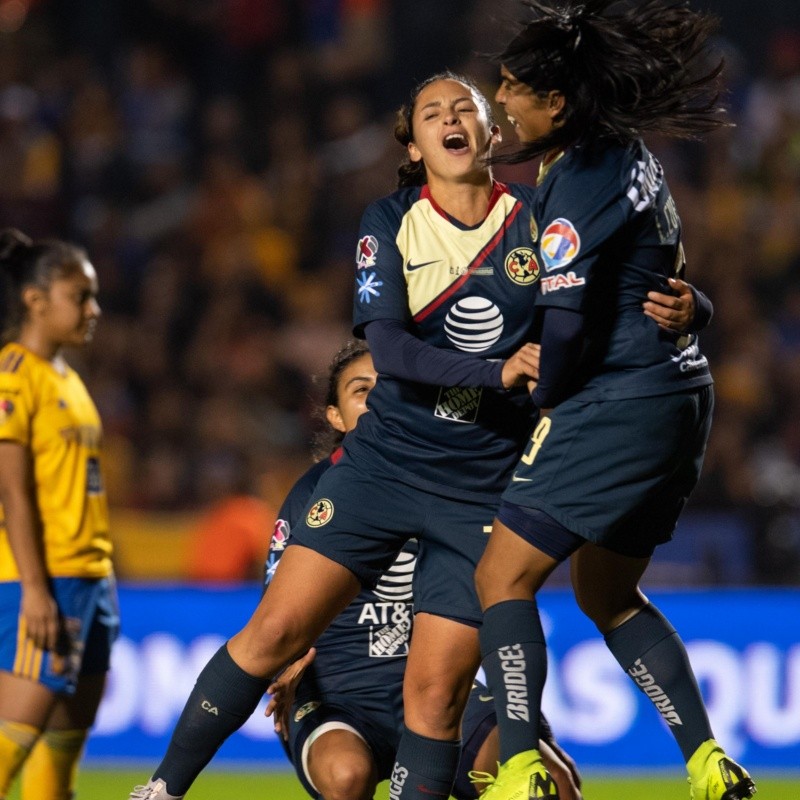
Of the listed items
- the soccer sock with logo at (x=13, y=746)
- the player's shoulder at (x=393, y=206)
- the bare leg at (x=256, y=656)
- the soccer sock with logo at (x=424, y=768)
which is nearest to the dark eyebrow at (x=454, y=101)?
the player's shoulder at (x=393, y=206)

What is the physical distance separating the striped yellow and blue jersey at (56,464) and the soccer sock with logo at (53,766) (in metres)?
0.54

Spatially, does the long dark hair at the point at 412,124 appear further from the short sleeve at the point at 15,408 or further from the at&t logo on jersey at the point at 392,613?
the short sleeve at the point at 15,408

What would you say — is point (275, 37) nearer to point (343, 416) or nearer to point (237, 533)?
point (237, 533)

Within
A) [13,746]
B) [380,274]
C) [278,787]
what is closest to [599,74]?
[380,274]

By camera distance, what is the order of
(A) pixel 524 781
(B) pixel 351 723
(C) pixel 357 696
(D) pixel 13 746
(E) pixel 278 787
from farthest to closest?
(E) pixel 278 787
(D) pixel 13 746
(C) pixel 357 696
(B) pixel 351 723
(A) pixel 524 781

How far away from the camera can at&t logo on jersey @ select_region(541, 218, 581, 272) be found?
3.25 metres

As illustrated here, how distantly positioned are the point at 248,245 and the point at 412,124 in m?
6.49

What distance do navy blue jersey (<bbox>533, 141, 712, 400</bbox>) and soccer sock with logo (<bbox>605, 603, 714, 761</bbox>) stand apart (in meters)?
0.67

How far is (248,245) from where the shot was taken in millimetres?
10273

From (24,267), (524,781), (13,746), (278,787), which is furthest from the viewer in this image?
(278,787)

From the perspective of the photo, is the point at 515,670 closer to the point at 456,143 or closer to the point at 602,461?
the point at 602,461

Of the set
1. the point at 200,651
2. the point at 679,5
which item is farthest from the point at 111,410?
the point at 679,5

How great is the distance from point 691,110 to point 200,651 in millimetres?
4285

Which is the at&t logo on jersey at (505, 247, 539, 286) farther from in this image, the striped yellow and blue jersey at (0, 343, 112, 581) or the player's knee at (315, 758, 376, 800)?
the striped yellow and blue jersey at (0, 343, 112, 581)
